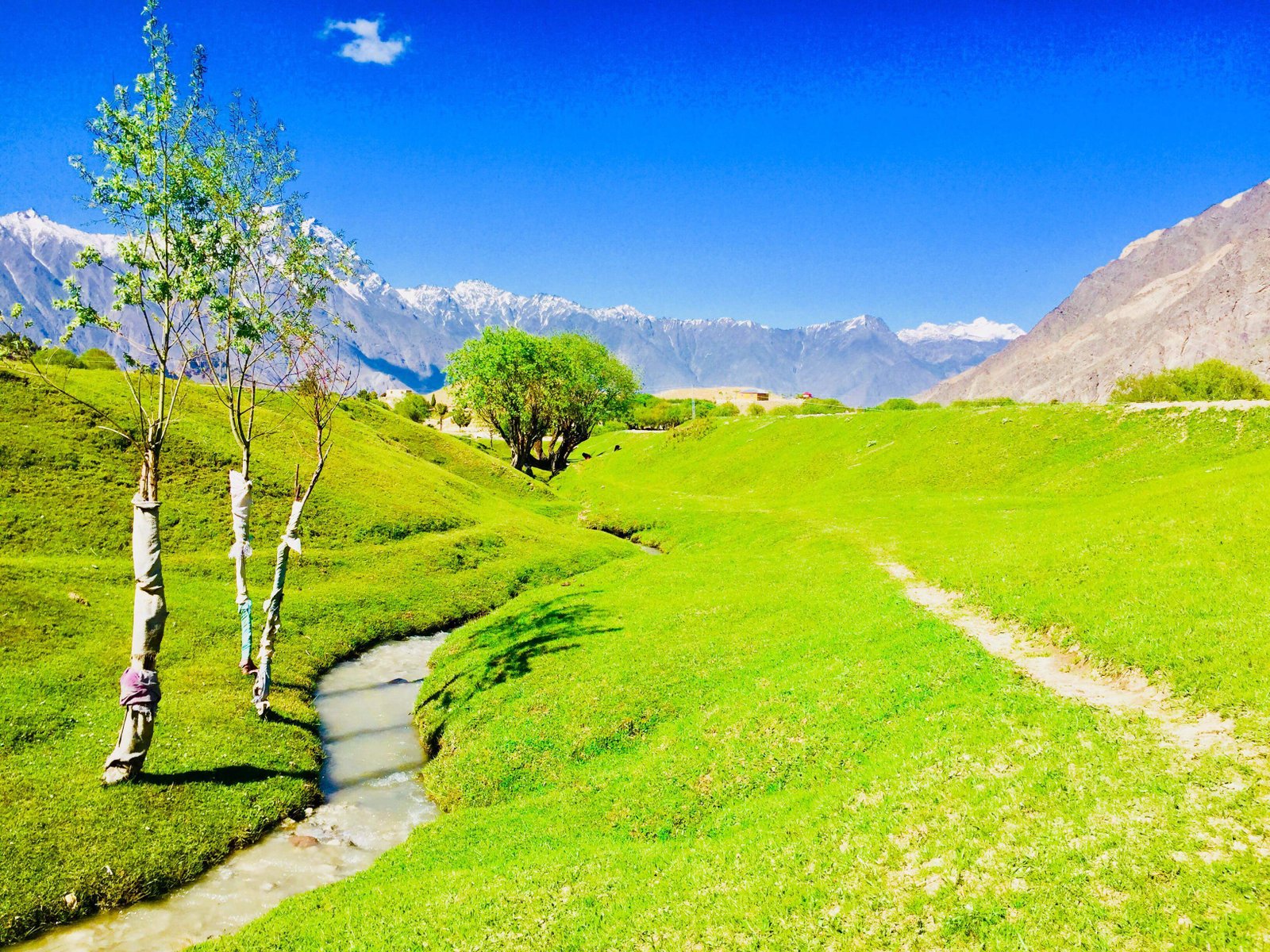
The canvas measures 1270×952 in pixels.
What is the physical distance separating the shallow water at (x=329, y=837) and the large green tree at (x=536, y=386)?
67.2 m

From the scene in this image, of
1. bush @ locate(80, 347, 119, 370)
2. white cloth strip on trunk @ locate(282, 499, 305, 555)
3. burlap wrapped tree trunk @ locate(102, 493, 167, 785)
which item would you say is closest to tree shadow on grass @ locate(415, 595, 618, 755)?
white cloth strip on trunk @ locate(282, 499, 305, 555)

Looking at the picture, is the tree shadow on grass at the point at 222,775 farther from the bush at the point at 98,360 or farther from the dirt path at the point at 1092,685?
the bush at the point at 98,360

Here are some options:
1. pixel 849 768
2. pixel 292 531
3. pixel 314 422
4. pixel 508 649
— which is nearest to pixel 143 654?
pixel 292 531

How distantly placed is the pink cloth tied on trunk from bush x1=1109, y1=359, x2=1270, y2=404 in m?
121

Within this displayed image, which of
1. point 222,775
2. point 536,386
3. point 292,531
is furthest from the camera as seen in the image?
point 536,386

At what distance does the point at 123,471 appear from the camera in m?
44.3

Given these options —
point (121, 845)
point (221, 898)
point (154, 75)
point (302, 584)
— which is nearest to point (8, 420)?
point (302, 584)

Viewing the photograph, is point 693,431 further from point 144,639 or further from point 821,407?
point 144,639

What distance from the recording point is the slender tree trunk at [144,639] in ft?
63.0

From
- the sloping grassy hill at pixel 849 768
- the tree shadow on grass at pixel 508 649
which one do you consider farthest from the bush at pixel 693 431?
the tree shadow on grass at pixel 508 649

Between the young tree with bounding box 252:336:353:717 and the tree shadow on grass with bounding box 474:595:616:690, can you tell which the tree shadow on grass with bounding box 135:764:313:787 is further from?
the tree shadow on grass with bounding box 474:595:616:690

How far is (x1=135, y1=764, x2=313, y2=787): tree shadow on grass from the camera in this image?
2061 cm

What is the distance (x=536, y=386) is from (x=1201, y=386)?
106868 millimetres

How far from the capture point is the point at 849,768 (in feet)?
56.5
